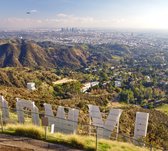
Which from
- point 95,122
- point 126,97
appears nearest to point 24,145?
point 95,122

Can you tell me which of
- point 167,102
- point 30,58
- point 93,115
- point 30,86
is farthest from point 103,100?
point 30,58

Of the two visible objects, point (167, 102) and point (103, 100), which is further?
point (167, 102)

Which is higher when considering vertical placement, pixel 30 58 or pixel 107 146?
pixel 107 146

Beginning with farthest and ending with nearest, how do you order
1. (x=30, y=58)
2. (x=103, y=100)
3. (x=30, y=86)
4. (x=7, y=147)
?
1. (x=30, y=58)
2. (x=103, y=100)
3. (x=30, y=86)
4. (x=7, y=147)

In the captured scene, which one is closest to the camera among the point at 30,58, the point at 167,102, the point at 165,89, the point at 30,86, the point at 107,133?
the point at 107,133

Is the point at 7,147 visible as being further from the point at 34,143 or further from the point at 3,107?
the point at 3,107

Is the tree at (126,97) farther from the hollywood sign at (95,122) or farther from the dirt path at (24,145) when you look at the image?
the dirt path at (24,145)

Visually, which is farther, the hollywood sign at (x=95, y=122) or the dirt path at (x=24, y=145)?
the hollywood sign at (x=95, y=122)

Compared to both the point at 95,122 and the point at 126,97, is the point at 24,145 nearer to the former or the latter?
the point at 95,122

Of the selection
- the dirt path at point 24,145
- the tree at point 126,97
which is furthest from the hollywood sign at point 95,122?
the tree at point 126,97
